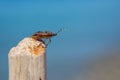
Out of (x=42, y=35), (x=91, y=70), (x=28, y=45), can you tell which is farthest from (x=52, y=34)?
(x=91, y=70)

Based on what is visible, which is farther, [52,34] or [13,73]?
[52,34]

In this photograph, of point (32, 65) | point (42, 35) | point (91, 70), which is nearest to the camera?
point (32, 65)

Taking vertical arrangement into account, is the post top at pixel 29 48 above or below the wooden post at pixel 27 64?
above

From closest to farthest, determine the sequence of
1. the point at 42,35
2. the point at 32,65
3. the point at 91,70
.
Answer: the point at 32,65, the point at 42,35, the point at 91,70

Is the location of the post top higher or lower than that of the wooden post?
higher

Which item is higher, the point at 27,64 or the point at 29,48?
the point at 29,48

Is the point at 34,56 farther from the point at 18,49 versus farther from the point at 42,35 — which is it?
the point at 42,35

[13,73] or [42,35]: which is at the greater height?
[42,35]
